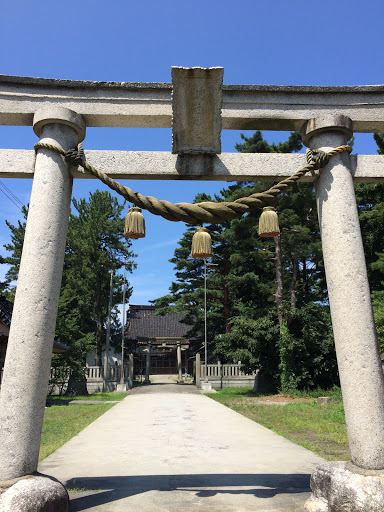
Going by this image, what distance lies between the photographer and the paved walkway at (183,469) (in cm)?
380

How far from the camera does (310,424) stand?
9.62 metres

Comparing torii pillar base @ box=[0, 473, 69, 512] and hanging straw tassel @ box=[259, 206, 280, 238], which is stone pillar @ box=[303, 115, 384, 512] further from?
torii pillar base @ box=[0, 473, 69, 512]

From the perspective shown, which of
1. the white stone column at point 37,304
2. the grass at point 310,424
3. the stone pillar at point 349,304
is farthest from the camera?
the grass at point 310,424

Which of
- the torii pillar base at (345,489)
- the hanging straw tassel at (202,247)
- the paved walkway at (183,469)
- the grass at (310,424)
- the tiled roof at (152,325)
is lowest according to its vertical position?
the grass at (310,424)

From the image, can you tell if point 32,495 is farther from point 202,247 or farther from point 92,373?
point 92,373

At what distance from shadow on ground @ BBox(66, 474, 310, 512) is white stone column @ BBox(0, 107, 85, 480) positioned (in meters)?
0.93

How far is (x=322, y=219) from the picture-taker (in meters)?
4.07

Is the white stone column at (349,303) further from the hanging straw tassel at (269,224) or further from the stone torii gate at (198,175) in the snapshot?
the hanging straw tassel at (269,224)

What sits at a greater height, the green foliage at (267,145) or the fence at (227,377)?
the green foliage at (267,145)

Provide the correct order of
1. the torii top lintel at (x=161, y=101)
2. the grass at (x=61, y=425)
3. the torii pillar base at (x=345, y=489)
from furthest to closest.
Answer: the grass at (x=61, y=425)
the torii top lintel at (x=161, y=101)
the torii pillar base at (x=345, y=489)

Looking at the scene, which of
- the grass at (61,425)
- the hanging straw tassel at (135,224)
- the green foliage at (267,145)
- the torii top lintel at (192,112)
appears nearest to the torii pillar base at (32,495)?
the hanging straw tassel at (135,224)

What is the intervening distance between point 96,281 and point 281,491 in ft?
84.1

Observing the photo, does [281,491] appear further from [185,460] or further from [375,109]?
[375,109]

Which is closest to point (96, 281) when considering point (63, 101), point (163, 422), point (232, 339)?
point (232, 339)
